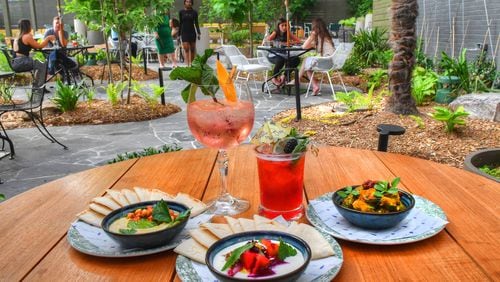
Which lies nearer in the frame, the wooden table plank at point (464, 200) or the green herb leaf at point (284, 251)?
the green herb leaf at point (284, 251)

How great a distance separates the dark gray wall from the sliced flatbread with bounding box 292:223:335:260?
21.1 ft

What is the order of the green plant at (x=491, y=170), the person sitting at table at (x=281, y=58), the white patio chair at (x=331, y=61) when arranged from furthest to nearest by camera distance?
1. the person sitting at table at (x=281, y=58)
2. the white patio chair at (x=331, y=61)
3. the green plant at (x=491, y=170)

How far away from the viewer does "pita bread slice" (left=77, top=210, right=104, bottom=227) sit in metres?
1.00

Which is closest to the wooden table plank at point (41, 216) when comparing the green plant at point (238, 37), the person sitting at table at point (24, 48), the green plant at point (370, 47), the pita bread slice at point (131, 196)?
the pita bread slice at point (131, 196)

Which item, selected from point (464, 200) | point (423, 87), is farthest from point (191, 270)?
point (423, 87)

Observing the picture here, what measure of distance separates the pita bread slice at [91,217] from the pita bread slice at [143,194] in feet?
0.36

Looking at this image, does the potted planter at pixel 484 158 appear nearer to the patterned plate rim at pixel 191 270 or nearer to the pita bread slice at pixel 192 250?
the patterned plate rim at pixel 191 270

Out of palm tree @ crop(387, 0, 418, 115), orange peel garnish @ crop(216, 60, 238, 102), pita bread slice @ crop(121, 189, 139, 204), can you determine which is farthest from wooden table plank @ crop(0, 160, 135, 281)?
palm tree @ crop(387, 0, 418, 115)

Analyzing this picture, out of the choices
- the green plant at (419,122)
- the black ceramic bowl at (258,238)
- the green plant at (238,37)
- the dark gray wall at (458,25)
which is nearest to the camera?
the black ceramic bowl at (258,238)

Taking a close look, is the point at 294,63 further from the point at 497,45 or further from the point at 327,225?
the point at 327,225

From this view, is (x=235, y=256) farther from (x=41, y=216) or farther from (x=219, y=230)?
(x=41, y=216)

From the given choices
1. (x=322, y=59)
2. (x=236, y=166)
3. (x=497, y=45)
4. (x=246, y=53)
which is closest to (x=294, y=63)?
(x=322, y=59)

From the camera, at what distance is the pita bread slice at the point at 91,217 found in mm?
1000

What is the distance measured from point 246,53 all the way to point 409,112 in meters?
8.99
